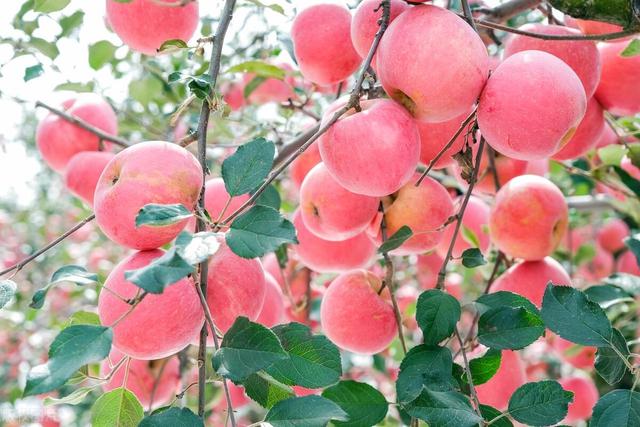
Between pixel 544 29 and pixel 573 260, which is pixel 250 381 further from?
pixel 573 260

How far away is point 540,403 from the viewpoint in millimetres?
759

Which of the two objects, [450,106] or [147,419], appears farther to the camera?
[450,106]

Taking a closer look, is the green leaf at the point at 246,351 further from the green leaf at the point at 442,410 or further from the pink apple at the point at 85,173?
the pink apple at the point at 85,173

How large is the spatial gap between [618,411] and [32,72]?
1398 mm

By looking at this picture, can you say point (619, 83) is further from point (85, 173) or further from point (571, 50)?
point (85, 173)

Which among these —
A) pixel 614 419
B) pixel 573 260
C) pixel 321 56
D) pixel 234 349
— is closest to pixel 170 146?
pixel 234 349

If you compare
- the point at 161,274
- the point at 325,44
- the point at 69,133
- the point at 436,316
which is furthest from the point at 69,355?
the point at 69,133

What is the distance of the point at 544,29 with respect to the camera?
1086 mm

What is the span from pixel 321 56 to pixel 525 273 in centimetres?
60

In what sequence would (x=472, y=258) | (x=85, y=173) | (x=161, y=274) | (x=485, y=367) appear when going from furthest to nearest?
(x=85, y=173)
(x=472, y=258)
(x=485, y=367)
(x=161, y=274)

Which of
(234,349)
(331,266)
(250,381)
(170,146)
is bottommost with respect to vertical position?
(331,266)

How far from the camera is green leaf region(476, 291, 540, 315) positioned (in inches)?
34.4

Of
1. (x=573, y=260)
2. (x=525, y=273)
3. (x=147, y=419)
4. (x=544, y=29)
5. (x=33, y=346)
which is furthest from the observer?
(x=33, y=346)

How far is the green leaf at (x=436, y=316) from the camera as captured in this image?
33.9 inches
